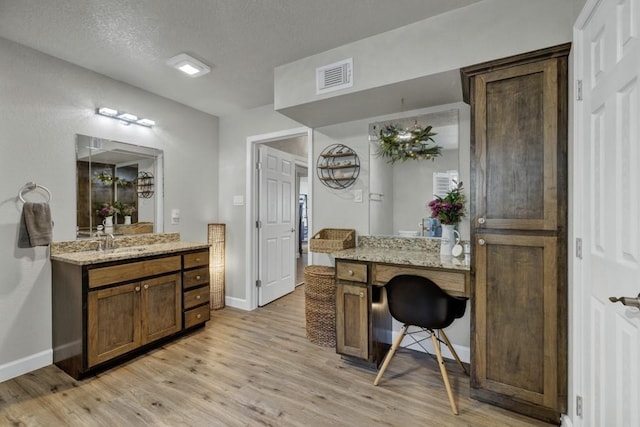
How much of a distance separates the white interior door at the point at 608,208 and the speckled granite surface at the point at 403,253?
0.65 m

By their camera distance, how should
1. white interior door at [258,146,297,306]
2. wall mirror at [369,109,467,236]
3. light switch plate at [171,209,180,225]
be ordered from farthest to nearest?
white interior door at [258,146,297,306] < light switch plate at [171,209,180,225] < wall mirror at [369,109,467,236]

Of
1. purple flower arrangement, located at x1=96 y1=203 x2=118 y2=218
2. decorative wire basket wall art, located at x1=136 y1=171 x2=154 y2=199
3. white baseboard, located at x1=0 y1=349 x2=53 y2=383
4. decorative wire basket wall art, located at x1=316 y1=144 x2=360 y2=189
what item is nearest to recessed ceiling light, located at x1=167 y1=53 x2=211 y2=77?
decorative wire basket wall art, located at x1=136 y1=171 x2=154 y2=199

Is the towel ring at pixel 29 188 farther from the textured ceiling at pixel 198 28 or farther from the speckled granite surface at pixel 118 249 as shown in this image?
the textured ceiling at pixel 198 28

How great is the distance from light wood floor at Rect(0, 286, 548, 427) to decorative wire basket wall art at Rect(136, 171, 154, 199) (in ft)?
5.18

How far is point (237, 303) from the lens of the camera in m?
3.74

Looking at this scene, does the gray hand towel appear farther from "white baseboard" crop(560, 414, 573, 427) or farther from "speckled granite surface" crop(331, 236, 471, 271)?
"white baseboard" crop(560, 414, 573, 427)

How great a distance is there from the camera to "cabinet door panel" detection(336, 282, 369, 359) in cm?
221

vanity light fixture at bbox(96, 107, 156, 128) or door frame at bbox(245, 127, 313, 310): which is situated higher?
vanity light fixture at bbox(96, 107, 156, 128)

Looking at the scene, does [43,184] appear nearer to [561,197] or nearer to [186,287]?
[186,287]

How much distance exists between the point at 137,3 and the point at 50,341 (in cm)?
265

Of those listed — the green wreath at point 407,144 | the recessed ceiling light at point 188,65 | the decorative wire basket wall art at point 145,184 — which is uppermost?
the recessed ceiling light at point 188,65

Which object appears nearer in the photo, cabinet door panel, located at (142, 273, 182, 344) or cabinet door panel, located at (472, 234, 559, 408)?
cabinet door panel, located at (472, 234, 559, 408)

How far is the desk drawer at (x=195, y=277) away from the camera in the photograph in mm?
2887

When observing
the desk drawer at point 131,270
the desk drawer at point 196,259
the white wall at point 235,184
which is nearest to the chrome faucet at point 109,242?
the desk drawer at point 131,270
